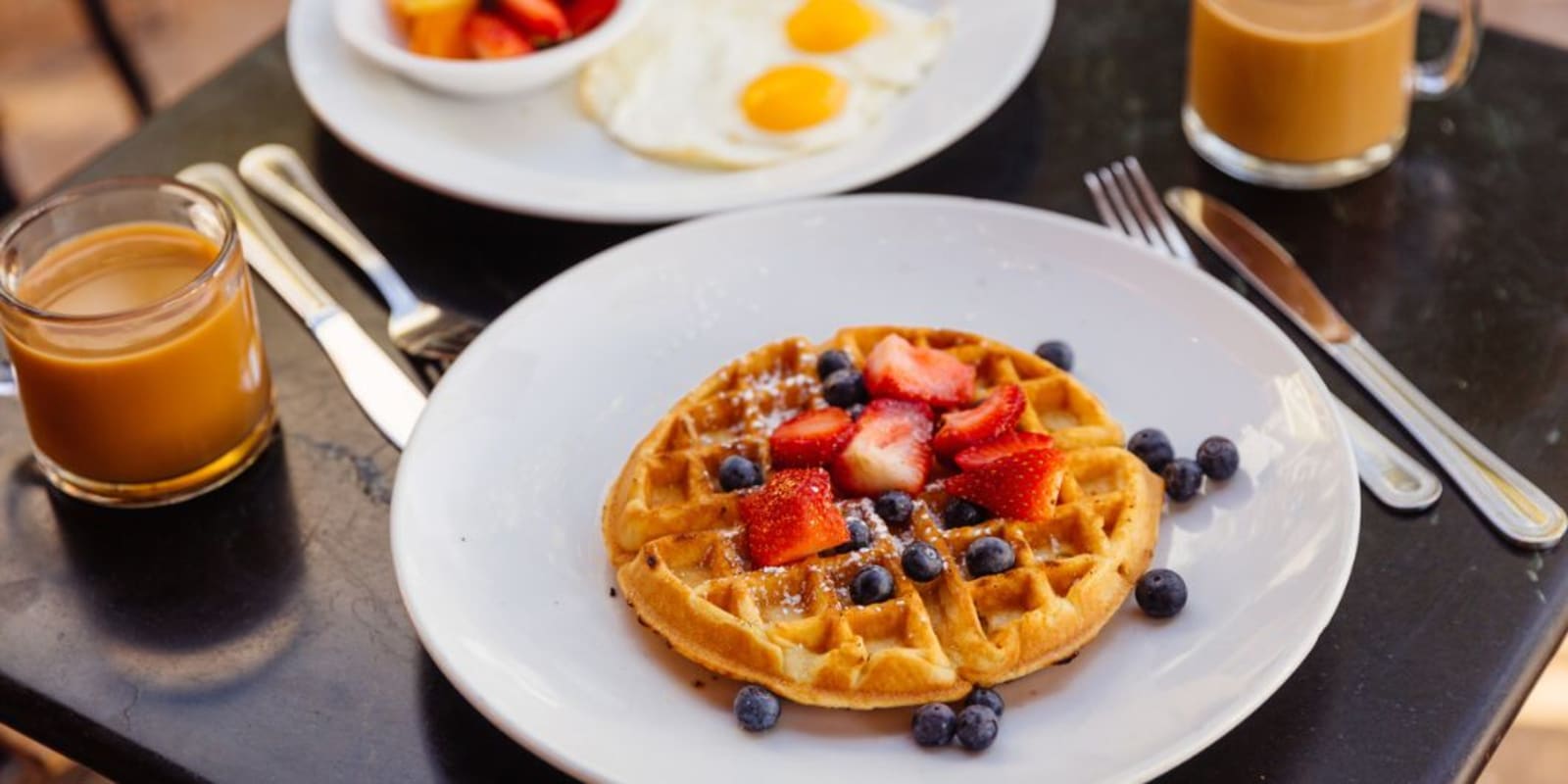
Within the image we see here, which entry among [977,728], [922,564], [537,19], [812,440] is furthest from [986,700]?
[537,19]

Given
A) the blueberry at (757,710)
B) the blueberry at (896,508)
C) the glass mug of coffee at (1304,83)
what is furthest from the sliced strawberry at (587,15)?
the blueberry at (757,710)

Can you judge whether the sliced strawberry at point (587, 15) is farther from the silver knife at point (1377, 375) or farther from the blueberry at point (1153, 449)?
the blueberry at point (1153, 449)

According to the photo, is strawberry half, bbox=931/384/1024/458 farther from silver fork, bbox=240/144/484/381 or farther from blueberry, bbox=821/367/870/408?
silver fork, bbox=240/144/484/381

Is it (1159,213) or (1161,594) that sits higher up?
(1161,594)

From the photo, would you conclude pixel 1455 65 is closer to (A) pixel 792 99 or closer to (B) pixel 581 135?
(A) pixel 792 99

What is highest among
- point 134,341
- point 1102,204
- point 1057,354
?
point 134,341

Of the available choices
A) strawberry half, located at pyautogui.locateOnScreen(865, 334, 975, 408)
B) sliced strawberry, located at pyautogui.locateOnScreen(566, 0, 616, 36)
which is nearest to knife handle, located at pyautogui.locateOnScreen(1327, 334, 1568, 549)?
strawberry half, located at pyautogui.locateOnScreen(865, 334, 975, 408)

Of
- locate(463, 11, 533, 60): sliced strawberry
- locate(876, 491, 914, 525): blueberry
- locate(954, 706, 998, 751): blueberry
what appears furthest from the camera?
locate(463, 11, 533, 60): sliced strawberry

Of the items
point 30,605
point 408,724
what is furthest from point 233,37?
point 408,724
